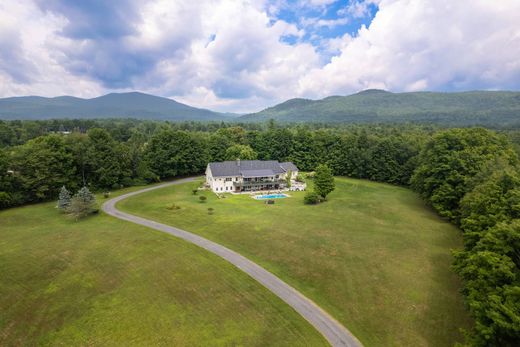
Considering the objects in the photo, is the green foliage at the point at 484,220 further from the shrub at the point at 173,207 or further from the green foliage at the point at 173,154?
the green foliage at the point at 173,154

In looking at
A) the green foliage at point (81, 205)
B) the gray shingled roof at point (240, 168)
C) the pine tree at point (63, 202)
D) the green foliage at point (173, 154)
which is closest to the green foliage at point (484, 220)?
the gray shingled roof at point (240, 168)

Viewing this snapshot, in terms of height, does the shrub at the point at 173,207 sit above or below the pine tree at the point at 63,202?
below

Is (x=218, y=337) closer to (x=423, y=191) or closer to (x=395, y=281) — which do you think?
(x=395, y=281)

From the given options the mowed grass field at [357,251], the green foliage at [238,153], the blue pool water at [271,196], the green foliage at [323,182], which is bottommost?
the blue pool water at [271,196]

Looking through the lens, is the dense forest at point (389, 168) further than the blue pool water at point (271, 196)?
No

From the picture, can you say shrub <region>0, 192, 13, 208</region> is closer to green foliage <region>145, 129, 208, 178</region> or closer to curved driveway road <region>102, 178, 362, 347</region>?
curved driveway road <region>102, 178, 362, 347</region>

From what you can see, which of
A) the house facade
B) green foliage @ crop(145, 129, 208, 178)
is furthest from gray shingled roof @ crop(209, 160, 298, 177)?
green foliage @ crop(145, 129, 208, 178)

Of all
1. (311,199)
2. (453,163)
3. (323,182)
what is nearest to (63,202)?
(311,199)
